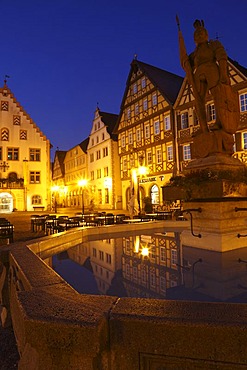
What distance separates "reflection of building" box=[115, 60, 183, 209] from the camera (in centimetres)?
2558

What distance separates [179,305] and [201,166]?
15.3 ft

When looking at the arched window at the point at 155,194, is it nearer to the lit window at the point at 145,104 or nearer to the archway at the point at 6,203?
the lit window at the point at 145,104

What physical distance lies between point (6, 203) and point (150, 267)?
1256 inches

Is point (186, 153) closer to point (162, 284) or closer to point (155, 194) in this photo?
point (155, 194)

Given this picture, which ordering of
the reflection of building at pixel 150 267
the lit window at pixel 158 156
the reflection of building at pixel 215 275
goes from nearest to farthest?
1. the reflection of building at pixel 215 275
2. the reflection of building at pixel 150 267
3. the lit window at pixel 158 156

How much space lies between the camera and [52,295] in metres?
2.03

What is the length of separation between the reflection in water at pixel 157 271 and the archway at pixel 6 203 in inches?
1154

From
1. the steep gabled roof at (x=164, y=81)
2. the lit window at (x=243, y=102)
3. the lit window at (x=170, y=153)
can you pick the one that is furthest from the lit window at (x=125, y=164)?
the lit window at (x=243, y=102)

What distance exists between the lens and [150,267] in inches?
163

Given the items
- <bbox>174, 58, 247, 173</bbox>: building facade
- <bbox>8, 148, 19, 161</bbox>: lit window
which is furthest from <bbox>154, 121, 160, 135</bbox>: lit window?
<bbox>8, 148, 19, 161</bbox>: lit window

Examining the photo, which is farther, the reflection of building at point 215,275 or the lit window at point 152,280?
the lit window at point 152,280

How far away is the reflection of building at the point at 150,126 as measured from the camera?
25578 millimetres

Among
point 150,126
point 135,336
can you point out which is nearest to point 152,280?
point 135,336

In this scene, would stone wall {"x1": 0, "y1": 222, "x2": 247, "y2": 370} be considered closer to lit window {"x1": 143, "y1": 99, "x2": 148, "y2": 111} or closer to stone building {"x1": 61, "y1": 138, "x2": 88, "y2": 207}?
lit window {"x1": 143, "y1": 99, "x2": 148, "y2": 111}
